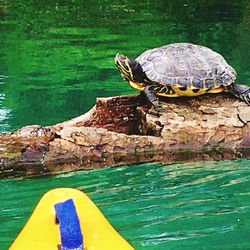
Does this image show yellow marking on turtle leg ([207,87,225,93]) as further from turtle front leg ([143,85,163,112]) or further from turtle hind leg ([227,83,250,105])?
turtle front leg ([143,85,163,112])

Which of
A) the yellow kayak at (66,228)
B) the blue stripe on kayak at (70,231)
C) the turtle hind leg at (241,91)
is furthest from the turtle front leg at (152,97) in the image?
the blue stripe on kayak at (70,231)

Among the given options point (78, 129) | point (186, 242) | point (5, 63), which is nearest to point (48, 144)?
point (78, 129)

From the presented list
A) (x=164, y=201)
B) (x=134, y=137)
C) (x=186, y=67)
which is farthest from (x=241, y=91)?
(x=164, y=201)

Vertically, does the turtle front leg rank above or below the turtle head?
below

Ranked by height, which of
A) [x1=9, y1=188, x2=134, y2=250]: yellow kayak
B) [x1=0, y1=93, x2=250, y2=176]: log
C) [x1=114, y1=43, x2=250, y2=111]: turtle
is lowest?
[x1=0, y1=93, x2=250, y2=176]: log

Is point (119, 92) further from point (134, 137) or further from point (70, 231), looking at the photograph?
point (70, 231)

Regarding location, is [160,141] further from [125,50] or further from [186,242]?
[125,50]

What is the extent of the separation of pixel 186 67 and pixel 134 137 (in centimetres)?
98

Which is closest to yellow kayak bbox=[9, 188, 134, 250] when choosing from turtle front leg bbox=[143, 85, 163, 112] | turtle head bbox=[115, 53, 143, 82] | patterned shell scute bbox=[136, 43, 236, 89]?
turtle front leg bbox=[143, 85, 163, 112]

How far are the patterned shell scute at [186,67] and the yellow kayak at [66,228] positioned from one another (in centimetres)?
233

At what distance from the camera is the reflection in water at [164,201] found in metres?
3.79

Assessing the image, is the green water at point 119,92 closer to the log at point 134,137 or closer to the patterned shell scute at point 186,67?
the log at point 134,137

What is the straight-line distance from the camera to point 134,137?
4883mm

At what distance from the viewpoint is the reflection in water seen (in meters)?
3.79
